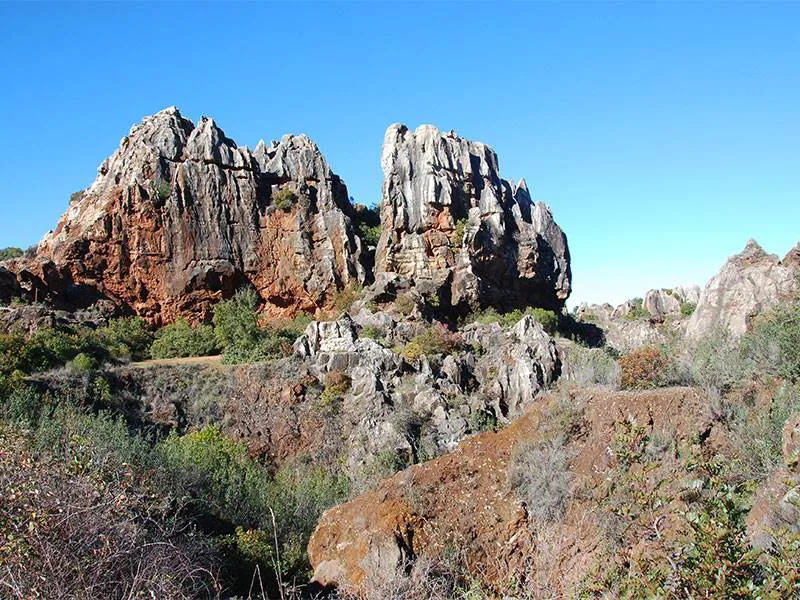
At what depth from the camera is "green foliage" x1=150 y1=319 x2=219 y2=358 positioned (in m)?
25.3

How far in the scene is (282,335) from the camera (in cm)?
2530

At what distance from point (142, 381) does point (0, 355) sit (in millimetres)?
4285

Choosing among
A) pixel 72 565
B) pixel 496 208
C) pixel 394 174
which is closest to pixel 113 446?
pixel 72 565

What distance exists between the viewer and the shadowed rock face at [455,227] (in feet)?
93.7

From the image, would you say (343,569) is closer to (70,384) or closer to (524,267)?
(70,384)

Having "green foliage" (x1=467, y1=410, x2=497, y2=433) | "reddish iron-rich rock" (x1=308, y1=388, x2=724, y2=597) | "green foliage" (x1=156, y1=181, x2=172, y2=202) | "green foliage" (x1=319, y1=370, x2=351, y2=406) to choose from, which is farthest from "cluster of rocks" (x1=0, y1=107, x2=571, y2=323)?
"reddish iron-rich rock" (x1=308, y1=388, x2=724, y2=597)

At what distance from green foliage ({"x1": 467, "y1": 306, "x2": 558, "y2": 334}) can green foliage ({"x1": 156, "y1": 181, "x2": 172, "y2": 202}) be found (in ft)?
49.5

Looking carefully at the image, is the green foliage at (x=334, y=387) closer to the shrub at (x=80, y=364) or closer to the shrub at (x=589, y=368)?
the shrub at (x=589, y=368)

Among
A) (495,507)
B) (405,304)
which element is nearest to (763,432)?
(495,507)

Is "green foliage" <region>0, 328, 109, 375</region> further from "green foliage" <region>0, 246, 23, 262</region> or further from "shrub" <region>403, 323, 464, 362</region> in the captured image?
"green foliage" <region>0, 246, 23, 262</region>

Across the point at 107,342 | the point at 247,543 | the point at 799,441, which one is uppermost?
the point at 107,342

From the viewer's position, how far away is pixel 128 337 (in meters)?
25.1

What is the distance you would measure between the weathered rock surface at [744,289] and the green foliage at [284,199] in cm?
1903

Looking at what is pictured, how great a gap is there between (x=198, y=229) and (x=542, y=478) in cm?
2335
